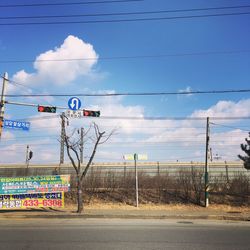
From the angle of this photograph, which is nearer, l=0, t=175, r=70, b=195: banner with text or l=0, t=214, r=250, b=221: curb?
l=0, t=214, r=250, b=221: curb

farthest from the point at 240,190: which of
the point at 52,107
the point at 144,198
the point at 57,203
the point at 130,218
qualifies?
the point at 52,107

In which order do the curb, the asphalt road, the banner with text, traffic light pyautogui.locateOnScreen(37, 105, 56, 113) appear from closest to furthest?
the asphalt road, the curb, traffic light pyautogui.locateOnScreen(37, 105, 56, 113), the banner with text

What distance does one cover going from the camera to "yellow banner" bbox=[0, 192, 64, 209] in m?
→ 19.4

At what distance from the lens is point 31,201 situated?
19.7m

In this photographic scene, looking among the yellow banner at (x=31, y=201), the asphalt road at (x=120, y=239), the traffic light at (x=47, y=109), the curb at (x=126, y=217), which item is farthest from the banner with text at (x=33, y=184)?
the asphalt road at (x=120, y=239)

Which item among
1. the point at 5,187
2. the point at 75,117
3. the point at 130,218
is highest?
the point at 75,117

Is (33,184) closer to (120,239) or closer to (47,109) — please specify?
(47,109)

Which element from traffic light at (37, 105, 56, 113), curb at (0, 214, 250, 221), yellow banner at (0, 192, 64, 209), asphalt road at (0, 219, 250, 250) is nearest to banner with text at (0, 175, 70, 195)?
yellow banner at (0, 192, 64, 209)

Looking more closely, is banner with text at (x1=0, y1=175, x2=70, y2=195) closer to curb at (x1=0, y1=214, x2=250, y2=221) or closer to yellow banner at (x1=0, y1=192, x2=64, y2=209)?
yellow banner at (x1=0, y1=192, x2=64, y2=209)

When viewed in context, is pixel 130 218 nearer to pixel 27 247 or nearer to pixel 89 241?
pixel 89 241

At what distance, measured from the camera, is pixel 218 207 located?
71.1 feet

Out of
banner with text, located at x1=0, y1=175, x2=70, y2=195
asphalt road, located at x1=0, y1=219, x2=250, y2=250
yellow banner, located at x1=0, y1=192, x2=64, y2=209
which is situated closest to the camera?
asphalt road, located at x1=0, y1=219, x2=250, y2=250

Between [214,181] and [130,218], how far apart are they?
1132 cm

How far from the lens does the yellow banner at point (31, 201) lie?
19.4 meters
